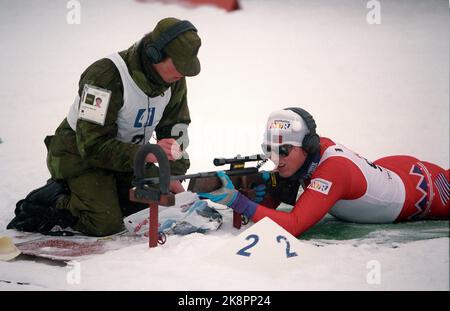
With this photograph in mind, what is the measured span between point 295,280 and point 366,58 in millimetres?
4998

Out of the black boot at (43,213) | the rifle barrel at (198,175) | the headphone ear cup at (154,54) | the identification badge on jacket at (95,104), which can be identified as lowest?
the black boot at (43,213)

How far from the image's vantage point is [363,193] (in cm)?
306

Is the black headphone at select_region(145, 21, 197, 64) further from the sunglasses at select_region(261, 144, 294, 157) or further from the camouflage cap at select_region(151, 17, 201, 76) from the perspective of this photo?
the sunglasses at select_region(261, 144, 294, 157)

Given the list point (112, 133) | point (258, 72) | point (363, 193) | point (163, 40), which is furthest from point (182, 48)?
point (258, 72)

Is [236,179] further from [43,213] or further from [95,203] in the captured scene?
[43,213]

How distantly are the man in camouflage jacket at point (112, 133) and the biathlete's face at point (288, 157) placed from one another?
543 millimetres

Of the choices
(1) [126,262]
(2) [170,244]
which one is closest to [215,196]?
(2) [170,244]

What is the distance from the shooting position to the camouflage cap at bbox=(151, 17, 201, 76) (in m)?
2.94

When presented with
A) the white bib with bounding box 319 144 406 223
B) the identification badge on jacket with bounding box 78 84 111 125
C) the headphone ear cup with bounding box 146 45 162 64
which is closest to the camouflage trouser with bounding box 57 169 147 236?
the identification badge on jacket with bounding box 78 84 111 125

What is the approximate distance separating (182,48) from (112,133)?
25.9 inches

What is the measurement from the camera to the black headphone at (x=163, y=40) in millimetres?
2939

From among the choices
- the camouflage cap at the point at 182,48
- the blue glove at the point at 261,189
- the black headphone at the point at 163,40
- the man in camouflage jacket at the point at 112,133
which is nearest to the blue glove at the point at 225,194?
the man in camouflage jacket at the point at 112,133

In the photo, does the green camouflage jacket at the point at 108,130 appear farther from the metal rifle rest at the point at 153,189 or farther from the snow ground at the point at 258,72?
the snow ground at the point at 258,72

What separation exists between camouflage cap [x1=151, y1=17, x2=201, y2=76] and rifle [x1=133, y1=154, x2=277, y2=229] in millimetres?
517
